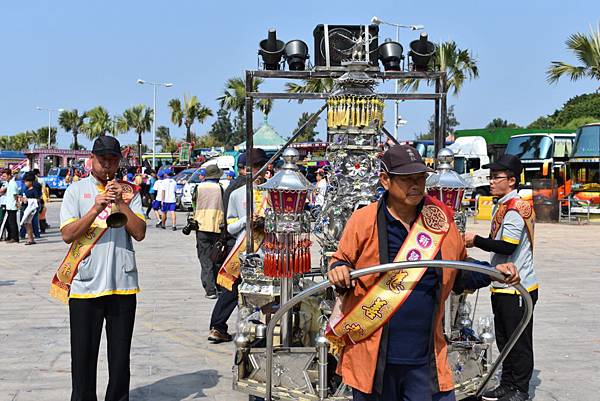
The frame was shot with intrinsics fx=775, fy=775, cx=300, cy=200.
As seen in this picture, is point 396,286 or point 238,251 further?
point 238,251

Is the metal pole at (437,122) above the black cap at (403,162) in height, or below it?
above

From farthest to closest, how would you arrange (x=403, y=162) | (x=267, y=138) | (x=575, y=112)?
1. (x=575, y=112)
2. (x=267, y=138)
3. (x=403, y=162)

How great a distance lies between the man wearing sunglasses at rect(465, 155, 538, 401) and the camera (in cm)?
566

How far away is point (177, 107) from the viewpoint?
62.4 meters

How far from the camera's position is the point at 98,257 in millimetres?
4863

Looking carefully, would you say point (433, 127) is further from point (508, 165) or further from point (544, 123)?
point (544, 123)

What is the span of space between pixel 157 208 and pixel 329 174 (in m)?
16.8

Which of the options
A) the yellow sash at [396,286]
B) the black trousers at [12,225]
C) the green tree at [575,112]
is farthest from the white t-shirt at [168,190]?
the green tree at [575,112]

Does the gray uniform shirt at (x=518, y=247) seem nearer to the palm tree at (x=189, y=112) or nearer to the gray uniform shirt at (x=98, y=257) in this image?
the gray uniform shirt at (x=98, y=257)

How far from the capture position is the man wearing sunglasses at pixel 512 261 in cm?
566

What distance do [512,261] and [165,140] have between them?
78.4 m

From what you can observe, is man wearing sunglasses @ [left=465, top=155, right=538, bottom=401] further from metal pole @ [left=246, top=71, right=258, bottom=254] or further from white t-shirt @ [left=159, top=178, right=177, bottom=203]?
white t-shirt @ [left=159, top=178, right=177, bottom=203]

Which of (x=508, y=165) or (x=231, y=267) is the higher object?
(x=508, y=165)

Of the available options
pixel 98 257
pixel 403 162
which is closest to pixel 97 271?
pixel 98 257
